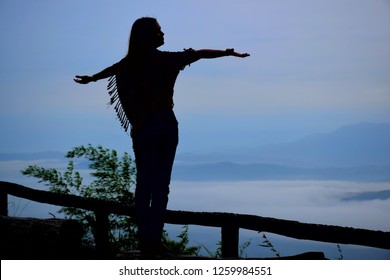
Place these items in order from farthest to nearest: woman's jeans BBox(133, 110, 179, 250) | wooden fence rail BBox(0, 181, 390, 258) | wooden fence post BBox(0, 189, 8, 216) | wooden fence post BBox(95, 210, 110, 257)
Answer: wooden fence post BBox(0, 189, 8, 216)
wooden fence post BBox(95, 210, 110, 257)
wooden fence rail BBox(0, 181, 390, 258)
woman's jeans BBox(133, 110, 179, 250)

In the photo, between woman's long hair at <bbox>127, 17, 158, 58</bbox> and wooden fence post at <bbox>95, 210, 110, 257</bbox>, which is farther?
wooden fence post at <bbox>95, 210, 110, 257</bbox>

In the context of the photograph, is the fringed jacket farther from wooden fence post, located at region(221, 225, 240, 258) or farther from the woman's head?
wooden fence post, located at region(221, 225, 240, 258)

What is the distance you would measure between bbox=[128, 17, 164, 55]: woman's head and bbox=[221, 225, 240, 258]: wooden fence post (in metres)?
2.44

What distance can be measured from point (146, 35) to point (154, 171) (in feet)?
4.83

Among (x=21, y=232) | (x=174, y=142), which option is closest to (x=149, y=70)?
(x=174, y=142)

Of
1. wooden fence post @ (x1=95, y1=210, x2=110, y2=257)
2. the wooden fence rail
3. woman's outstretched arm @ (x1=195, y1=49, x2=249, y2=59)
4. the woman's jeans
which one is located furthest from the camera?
wooden fence post @ (x1=95, y1=210, x2=110, y2=257)

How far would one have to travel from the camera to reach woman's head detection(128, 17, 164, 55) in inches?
297

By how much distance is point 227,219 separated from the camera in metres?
8.53

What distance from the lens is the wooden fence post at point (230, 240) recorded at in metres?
8.50

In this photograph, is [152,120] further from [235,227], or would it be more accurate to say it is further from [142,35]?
[235,227]

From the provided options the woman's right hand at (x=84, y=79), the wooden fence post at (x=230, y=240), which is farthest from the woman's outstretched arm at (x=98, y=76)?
the wooden fence post at (x=230, y=240)

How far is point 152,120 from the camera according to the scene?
7.53 metres

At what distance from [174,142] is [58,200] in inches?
141

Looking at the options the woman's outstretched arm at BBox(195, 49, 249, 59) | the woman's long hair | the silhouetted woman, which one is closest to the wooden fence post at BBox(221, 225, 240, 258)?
the silhouetted woman
